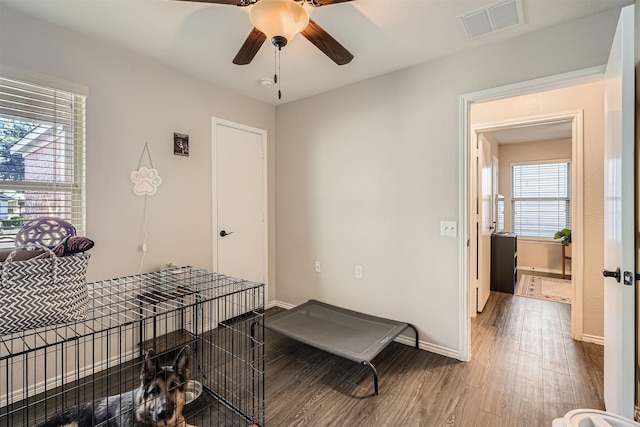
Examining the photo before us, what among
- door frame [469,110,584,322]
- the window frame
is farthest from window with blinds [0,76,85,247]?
the window frame

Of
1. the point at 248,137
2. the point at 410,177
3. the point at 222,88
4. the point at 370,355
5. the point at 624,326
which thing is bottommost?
the point at 370,355

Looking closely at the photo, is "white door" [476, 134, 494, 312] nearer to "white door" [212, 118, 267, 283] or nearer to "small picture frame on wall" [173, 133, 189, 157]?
"white door" [212, 118, 267, 283]

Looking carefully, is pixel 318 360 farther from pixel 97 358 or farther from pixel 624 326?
pixel 624 326

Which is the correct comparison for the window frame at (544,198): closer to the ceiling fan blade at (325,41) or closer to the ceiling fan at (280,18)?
the ceiling fan blade at (325,41)

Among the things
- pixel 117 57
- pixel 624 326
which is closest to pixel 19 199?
pixel 117 57

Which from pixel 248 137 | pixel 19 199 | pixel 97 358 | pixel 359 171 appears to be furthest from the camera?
pixel 248 137

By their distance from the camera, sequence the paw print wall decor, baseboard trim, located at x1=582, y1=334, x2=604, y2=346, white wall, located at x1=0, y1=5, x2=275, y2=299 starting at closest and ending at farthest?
white wall, located at x1=0, y1=5, x2=275, y2=299, the paw print wall decor, baseboard trim, located at x1=582, y1=334, x2=604, y2=346

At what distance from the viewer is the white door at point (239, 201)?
3.07 meters

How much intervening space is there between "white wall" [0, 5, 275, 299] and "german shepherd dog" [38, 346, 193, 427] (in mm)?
1085

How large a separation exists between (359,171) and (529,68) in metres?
1.53

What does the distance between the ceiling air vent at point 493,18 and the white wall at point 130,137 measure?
229 centimetres

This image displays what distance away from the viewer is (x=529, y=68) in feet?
6.99

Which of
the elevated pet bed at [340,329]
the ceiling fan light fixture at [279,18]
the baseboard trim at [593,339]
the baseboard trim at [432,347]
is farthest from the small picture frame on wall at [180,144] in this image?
the baseboard trim at [593,339]

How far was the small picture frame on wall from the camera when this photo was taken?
2.67 meters
